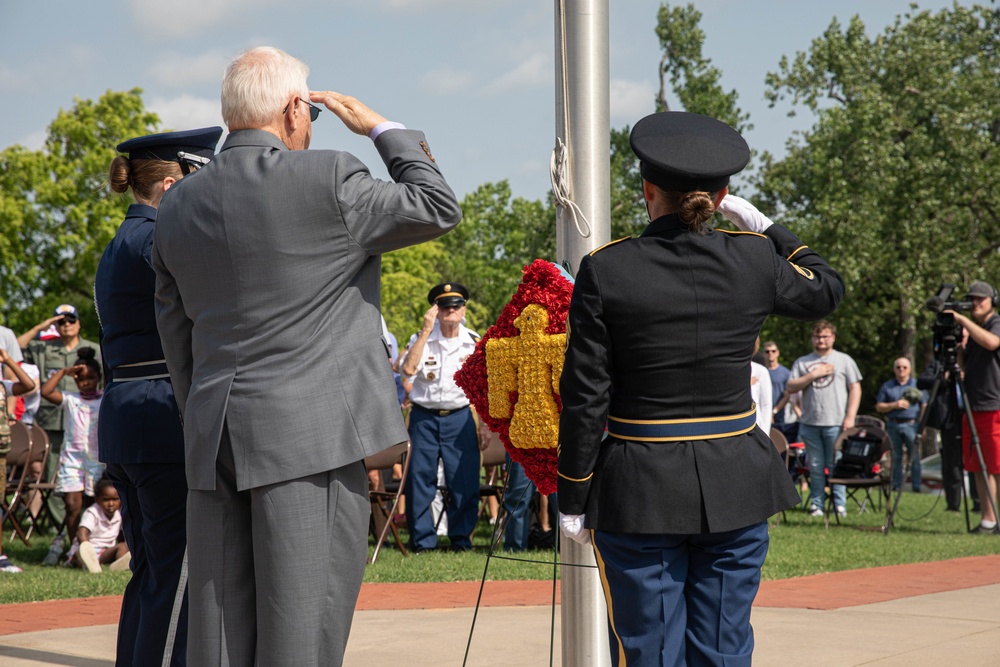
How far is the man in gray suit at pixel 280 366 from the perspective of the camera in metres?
2.63

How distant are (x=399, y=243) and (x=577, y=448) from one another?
0.71 meters

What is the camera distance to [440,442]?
30.2 ft

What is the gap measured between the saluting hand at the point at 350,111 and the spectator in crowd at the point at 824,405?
374 inches

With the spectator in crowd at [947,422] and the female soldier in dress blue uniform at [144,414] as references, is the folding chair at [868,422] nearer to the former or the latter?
the spectator in crowd at [947,422]

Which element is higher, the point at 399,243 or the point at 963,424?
the point at 399,243

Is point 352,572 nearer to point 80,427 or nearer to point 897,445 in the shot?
point 80,427

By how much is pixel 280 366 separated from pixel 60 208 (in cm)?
3356

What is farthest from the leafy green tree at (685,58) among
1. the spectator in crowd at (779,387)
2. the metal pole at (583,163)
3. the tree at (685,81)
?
the metal pole at (583,163)

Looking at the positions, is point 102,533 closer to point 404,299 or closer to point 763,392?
point 763,392

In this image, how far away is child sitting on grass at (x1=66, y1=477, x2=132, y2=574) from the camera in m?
8.23

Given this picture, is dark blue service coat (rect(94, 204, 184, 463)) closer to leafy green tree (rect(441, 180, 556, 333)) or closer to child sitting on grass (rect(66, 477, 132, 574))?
child sitting on grass (rect(66, 477, 132, 574))

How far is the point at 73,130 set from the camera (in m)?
33.3

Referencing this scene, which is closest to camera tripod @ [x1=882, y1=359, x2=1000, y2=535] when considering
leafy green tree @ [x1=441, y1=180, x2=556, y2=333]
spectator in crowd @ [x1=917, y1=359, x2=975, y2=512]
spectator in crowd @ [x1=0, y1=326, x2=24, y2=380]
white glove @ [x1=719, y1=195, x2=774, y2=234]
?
spectator in crowd @ [x1=917, y1=359, x2=975, y2=512]

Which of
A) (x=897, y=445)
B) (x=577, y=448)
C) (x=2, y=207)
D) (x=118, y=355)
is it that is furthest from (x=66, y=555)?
(x=2, y=207)
